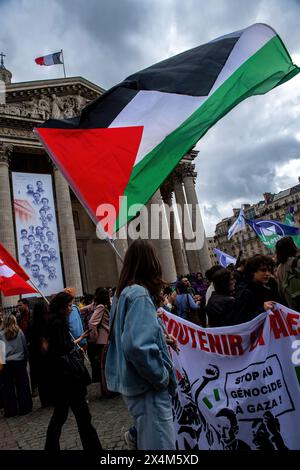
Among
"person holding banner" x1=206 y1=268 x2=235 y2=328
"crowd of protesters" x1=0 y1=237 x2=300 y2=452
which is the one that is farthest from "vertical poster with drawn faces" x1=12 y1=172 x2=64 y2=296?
"person holding banner" x1=206 y1=268 x2=235 y2=328

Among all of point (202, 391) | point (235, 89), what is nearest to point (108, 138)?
point (235, 89)

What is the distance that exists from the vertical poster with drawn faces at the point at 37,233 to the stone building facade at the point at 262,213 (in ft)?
187

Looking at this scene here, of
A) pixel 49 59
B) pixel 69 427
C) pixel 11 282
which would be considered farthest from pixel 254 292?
pixel 49 59

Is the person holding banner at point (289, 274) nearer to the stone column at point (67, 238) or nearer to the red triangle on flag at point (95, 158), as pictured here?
the red triangle on flag at point (95, 158)

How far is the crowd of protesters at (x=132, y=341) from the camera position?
218 centimetres

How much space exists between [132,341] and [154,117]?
2973 mm

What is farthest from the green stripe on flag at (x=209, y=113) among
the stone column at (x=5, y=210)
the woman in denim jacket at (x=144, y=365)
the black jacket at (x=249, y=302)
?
the stone column at (x=5, y=210)

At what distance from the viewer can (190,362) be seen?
144 inches

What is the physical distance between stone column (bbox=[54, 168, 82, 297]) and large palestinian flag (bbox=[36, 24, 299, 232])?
1764cm

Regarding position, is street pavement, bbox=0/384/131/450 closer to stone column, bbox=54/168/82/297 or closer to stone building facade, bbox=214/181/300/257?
stone column, bbox=54/168/82/297

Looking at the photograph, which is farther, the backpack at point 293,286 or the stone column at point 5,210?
the stone column at point 5,210

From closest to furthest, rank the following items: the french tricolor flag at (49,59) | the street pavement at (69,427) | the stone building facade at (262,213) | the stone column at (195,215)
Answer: the street pavement at (69,427)
the french tricolor flag at (49,59)
the stone column at (195,215)
the stone building facade at (262,213)

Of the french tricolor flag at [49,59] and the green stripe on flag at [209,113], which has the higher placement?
the french tricolor flag at [49,59]

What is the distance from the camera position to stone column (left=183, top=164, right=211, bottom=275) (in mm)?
27575
